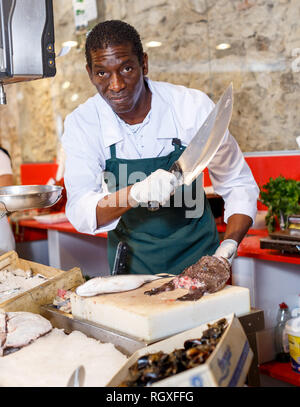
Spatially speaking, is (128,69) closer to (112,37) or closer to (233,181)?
(112,37)

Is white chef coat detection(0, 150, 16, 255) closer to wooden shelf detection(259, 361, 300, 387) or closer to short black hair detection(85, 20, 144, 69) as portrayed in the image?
short black hair detection(85, 20, 144, 69)

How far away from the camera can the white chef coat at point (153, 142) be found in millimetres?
1883

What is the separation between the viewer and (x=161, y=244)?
198 centimetres

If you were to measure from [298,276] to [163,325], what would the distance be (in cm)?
171

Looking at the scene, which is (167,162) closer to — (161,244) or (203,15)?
(161,244)

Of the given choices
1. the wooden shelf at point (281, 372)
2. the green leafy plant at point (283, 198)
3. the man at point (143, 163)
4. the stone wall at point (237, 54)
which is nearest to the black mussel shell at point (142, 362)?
the man at point (143, 163)

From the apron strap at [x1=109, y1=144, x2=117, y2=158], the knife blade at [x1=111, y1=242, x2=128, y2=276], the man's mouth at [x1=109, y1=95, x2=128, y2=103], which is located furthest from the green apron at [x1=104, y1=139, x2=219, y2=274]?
the knife blade at [x1=111, y1=242, x2=128, y2=276]

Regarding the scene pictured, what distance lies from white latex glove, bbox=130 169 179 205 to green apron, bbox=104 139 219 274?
17.0 inches

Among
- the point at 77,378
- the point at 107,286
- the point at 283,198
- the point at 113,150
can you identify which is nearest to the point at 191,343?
the point at 77,378

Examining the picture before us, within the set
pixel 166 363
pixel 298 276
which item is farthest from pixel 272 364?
pixel 166 363

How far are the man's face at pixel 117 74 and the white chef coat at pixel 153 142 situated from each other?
0.63 feet

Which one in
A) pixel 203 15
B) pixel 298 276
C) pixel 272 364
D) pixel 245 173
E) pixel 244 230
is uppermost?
pixel 203 15

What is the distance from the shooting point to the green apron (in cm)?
195

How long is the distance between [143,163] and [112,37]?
19.7 inches
